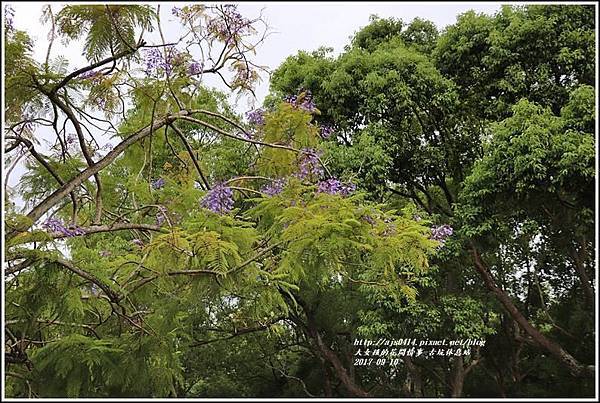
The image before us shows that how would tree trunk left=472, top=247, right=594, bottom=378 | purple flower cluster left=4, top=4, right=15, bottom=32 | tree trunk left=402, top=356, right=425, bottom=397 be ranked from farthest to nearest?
tree trunk left=402, top=356, right=425, bottom=397 → tree trunk left=472, top=247, right=594, bottom=378 → purple flower cluster left=4, top=4, right=15, bottom=32

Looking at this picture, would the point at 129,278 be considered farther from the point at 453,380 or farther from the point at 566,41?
the point at 453,380

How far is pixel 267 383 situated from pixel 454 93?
495cm

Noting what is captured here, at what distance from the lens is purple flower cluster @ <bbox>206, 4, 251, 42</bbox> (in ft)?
11.4

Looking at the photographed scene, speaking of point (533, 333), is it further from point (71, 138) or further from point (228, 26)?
point (71, 138)

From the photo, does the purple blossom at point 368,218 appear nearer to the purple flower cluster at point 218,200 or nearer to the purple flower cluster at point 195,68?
the purple flower cluster at point 218,200

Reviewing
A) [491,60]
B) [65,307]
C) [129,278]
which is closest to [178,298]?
[129,278]

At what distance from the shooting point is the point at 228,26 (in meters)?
3.50

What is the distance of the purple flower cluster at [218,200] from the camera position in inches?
120

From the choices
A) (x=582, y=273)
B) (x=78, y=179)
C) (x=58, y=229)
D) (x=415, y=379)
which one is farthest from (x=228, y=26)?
(x=415, y=379)

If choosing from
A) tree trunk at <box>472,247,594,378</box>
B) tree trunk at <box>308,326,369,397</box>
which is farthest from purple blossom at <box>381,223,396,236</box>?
tree trunk at <box>308,326,369,397</box>

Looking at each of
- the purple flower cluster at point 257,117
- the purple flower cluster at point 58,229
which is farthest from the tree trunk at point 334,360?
the purple flower cluster at point 58,229

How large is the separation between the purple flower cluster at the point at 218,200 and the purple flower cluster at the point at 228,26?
0.83m

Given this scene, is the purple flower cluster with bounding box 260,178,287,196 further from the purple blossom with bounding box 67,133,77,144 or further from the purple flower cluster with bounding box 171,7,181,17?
the purple blossom with bounding box 67,133,77,144

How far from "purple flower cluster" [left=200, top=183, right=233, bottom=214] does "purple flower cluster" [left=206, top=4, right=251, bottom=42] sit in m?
0.83
